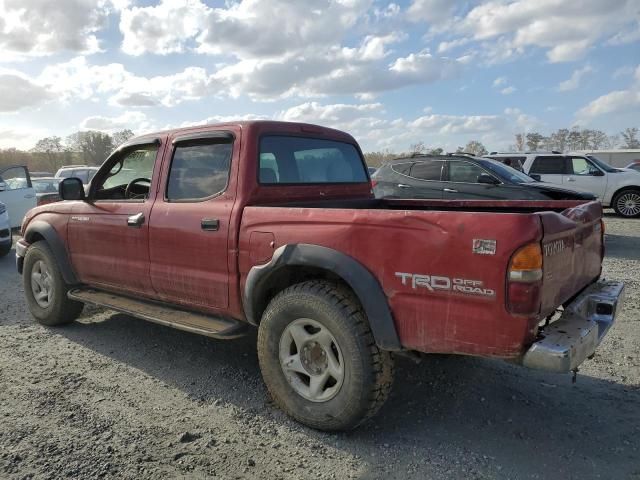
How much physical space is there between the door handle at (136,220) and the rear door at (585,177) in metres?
13.2

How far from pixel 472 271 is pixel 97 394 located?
276 cm

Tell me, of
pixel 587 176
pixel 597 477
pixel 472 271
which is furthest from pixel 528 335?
pixel 587 176

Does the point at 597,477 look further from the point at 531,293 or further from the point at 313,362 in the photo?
the point at 313,362

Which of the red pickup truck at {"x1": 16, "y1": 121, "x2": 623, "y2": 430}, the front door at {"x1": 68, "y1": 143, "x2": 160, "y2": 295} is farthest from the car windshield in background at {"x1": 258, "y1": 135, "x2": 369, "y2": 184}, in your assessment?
the front door at {"x1": 68, "y1": 143, "x2": 160, "y2": 295}

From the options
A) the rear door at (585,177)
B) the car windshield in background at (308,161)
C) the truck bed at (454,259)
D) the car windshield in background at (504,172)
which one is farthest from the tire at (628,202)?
the truck bed at (454,259)

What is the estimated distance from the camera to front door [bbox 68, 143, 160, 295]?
4062mm

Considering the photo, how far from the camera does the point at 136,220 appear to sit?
4008 mm

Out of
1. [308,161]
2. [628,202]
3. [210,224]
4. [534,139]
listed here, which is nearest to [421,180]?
[308,161]

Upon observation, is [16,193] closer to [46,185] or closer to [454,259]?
[46,185]

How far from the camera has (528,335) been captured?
2357 millimetres

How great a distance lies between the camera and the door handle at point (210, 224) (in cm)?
346

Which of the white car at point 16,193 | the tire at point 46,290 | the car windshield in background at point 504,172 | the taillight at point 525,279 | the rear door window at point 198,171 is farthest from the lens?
the white car at point 16,193

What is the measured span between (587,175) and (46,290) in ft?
46.3

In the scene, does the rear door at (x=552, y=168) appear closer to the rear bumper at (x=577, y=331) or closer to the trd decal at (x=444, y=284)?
the rear bumper at (x=577, y=331)
